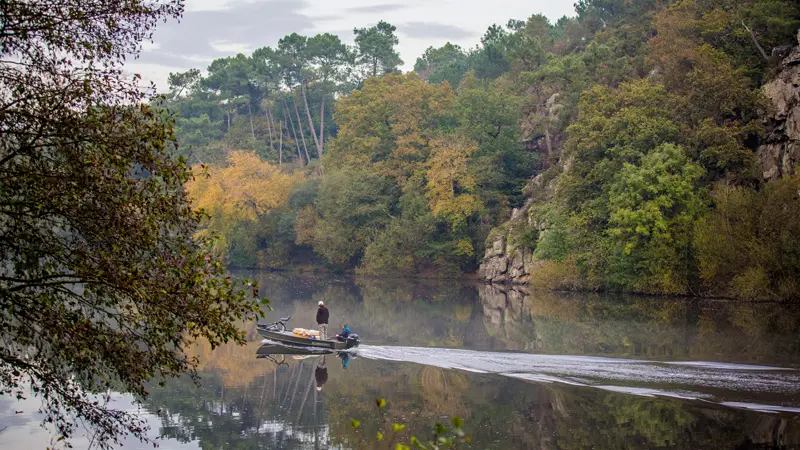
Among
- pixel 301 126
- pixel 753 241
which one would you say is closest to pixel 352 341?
pixel 753 241

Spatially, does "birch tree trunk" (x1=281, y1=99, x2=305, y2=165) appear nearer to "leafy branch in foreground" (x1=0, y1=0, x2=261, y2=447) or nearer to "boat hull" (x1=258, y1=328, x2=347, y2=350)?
"boat hull" (x1=258, y1=328, x2=347, y2=350)

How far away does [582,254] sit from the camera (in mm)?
49125

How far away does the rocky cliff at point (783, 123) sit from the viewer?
41125 mm

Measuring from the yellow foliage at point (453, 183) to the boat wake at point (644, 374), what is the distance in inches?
1345

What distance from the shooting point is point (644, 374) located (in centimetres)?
2364

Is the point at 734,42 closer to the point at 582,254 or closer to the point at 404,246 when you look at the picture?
the point at 582,254

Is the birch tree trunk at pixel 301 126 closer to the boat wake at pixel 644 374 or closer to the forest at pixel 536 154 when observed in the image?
the forest at pixel 536 154

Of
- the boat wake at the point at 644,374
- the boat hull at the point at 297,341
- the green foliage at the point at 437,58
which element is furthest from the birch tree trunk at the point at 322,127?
the boat wake at the point at 644,374

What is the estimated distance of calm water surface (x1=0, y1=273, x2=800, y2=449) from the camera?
59.7 feet

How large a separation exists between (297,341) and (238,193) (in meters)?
47.2

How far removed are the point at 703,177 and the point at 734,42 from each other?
1060 centimetres

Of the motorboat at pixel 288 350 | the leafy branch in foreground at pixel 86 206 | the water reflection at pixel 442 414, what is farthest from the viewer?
the motorboat at pixel 288 350

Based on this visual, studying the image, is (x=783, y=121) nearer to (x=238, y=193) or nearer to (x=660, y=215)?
(x=660, y=215)

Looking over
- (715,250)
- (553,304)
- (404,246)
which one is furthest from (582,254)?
(404,246)
